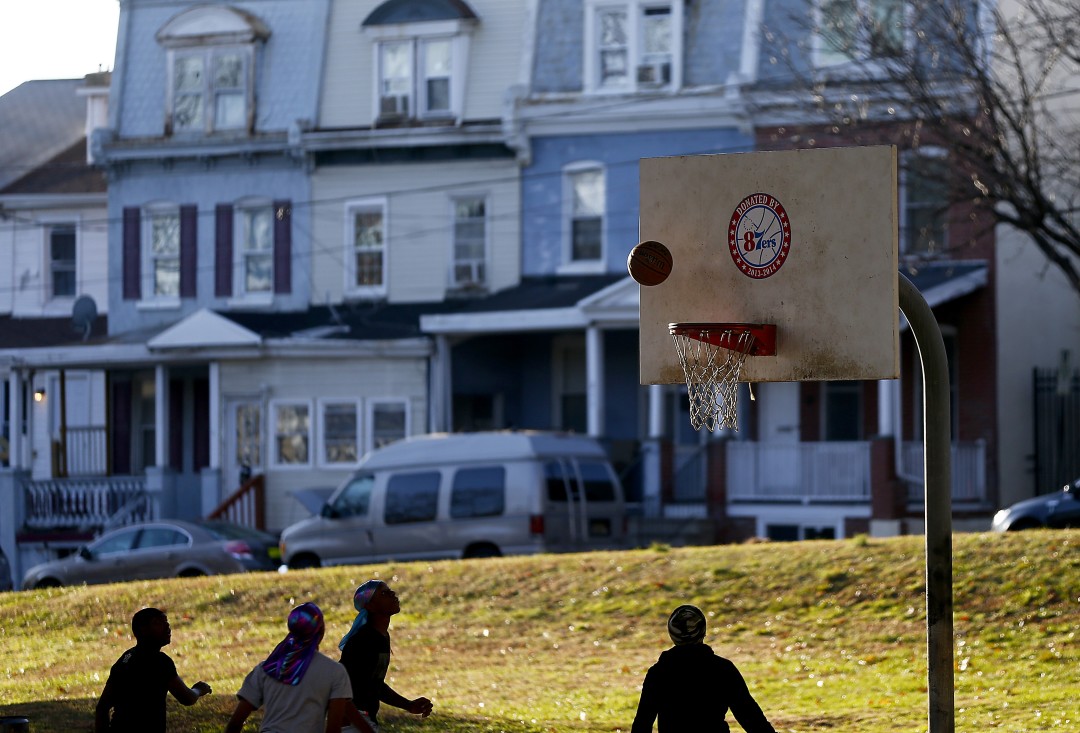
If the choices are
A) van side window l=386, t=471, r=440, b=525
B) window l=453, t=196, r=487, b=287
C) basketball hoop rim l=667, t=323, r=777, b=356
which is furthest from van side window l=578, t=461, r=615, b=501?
basketball hoop rim l=667, t=323, r=777, b=356

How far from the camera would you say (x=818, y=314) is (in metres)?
10.3

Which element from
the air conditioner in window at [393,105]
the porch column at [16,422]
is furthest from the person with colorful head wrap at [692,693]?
the porch column at [16,422]

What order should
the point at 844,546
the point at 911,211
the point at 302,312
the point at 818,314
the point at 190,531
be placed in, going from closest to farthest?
the point at 818,314
the point at 844,546
the point at 190,531
the point at 911,211
the point at 302,312

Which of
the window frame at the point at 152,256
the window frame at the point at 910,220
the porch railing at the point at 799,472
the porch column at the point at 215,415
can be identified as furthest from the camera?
the window frame at the point at 152,256

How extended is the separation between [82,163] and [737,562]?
76.5 ft

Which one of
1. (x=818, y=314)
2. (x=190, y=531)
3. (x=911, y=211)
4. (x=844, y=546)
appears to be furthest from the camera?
(x=911, y=211)

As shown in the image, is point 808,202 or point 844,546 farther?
point 844,546

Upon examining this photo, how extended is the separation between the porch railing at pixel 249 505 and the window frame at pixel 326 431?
3.83ft

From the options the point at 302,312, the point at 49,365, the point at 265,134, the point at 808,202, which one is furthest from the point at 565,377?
the point at 808,202

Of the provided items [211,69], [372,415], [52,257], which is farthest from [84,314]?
[372,415]

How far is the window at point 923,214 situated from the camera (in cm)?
2597

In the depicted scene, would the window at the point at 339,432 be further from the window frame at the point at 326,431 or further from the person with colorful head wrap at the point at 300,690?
the person with colorful head wrap at the point at 300,690

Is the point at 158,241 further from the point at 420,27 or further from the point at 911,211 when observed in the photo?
the point at 911,211

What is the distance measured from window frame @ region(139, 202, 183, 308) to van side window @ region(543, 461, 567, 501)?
501 inches
